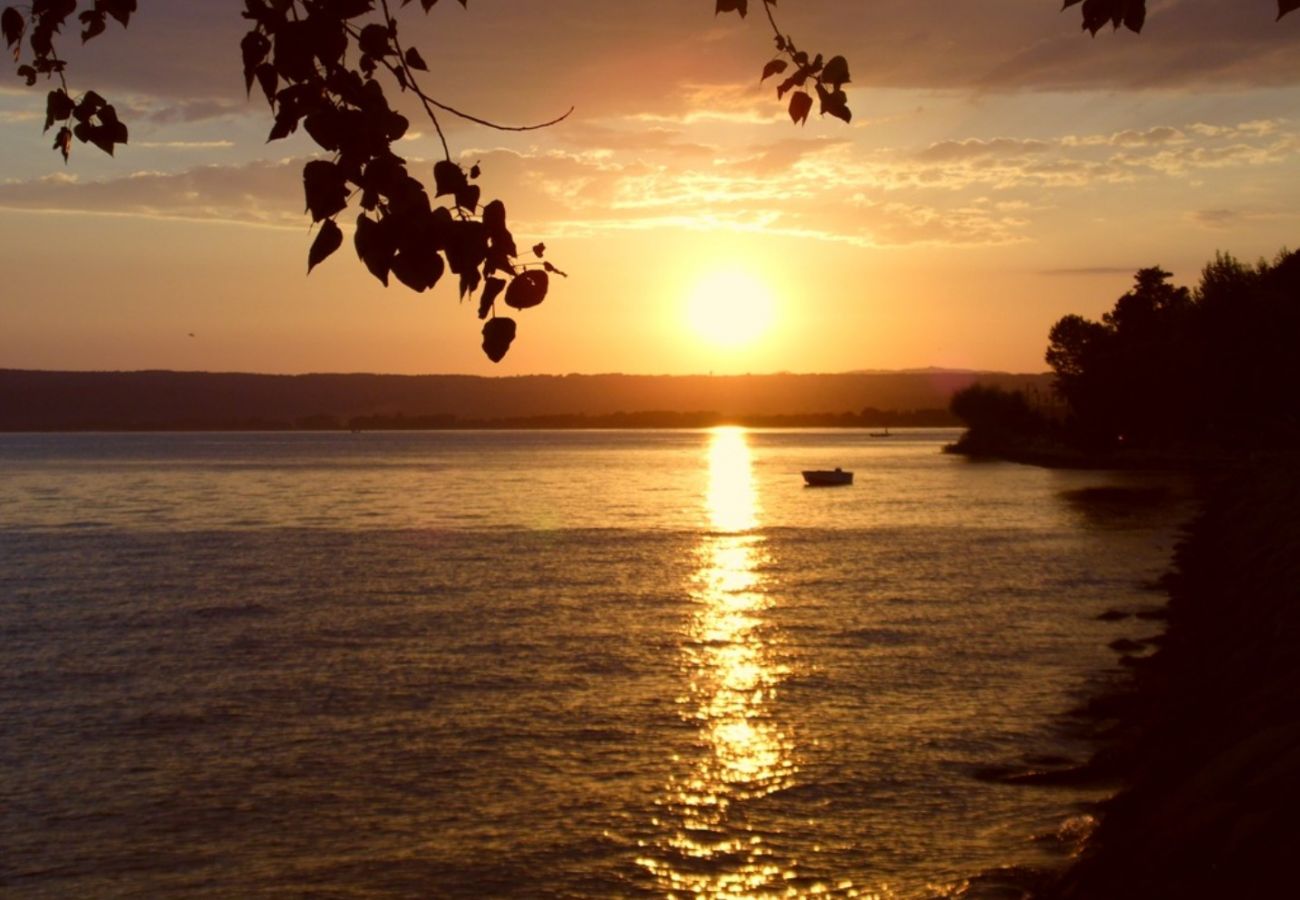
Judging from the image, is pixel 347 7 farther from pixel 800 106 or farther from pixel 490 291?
pixel 800 106

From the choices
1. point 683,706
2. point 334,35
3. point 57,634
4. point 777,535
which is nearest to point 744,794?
point 683,706

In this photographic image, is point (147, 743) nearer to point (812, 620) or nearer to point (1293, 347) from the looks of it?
point (812, 620)

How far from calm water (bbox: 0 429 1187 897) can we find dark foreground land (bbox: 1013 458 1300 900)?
3.99ft

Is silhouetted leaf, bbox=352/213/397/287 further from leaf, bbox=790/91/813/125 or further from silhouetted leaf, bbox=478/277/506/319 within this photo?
leaf, bbox=790/91/813/125

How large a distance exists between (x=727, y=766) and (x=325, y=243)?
15348 millimetres

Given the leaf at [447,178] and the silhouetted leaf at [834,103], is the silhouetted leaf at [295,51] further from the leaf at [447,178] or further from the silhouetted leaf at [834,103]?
the silhouetted leaf at [834,103]

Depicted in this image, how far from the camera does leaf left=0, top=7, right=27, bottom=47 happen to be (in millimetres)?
5449

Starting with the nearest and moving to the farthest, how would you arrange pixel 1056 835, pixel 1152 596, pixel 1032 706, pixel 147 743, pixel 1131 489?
pixel 1056 835
pixel 147 743
pixel 1032 706
pixel 1152 596
pixel 1131 489

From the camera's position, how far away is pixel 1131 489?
293ft

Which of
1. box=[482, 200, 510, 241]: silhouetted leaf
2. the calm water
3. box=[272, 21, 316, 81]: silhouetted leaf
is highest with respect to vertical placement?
box=[272, 21, 316, 81]: silhouetted leaf

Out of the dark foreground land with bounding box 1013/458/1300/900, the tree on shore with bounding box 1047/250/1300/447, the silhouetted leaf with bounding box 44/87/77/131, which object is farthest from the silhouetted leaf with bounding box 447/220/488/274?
the tree on shore with bounding box 1047/250/1300/447

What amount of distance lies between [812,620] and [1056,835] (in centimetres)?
1900

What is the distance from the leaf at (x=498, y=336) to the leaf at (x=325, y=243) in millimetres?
568

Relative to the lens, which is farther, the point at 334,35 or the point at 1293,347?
the point at 1293,347
